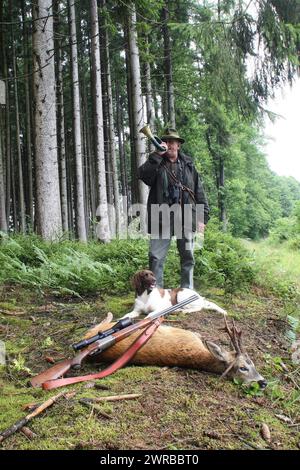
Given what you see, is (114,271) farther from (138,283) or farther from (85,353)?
(85,353)

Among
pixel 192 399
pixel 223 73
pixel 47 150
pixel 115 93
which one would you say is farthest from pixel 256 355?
pixel 115 93

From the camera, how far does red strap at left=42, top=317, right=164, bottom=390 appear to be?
10.9ft

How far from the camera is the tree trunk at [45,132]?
1021 centimetres

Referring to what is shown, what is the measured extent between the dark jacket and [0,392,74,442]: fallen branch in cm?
334

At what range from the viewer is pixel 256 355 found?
171 inches

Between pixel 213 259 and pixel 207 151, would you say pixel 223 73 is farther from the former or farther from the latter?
pixel 207 151

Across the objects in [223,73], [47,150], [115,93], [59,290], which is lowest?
[59,290]

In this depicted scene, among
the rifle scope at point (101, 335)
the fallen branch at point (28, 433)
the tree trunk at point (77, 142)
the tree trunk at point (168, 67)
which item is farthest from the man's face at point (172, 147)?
the tree trunk at point (168, 67)

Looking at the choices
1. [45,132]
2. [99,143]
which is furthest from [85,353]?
[99,143]

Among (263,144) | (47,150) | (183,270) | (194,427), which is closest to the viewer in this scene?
(194,427)

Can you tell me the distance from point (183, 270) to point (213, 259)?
173 centimetres

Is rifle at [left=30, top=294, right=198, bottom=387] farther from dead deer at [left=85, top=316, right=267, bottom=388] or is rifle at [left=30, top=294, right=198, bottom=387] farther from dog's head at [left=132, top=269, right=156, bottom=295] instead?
dog's head at [left=132, top=269, right=156, bottom=295]

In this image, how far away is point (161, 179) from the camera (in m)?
5.93

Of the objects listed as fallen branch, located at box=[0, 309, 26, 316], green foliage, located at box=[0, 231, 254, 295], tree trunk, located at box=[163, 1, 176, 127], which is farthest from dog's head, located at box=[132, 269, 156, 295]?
tree trunk, located at box=[163, 1, 176, 127]
